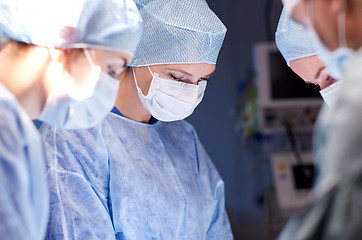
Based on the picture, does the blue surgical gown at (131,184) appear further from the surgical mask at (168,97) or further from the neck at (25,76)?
the neck at (25,76)

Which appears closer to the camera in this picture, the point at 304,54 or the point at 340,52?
the point at 340,52

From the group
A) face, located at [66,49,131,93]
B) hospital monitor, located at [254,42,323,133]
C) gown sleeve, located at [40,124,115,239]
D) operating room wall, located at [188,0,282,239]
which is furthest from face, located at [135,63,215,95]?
operating room wall, located at [188,0,282,239]

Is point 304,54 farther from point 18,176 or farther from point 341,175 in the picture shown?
point 18,176

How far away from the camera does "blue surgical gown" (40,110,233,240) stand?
4.88 feet

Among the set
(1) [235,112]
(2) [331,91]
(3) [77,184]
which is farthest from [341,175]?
(1) [235,112]

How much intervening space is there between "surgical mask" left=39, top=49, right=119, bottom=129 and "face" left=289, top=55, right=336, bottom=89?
642 mm

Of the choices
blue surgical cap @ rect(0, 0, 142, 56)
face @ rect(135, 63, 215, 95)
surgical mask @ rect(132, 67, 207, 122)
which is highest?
blue surgical cap @ rect(0, 0, 142, 56)

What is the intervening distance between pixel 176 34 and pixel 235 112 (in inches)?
68.3

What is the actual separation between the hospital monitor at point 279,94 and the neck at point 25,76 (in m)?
2.05

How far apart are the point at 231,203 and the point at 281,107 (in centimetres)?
80

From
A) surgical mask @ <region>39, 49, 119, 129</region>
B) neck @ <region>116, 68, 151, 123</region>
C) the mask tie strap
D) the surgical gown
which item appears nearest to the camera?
the surgical gown

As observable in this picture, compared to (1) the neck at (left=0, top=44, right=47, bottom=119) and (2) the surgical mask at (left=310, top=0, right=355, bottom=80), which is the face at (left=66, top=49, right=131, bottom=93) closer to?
(1) the neck at (left=0, top=44, right=47, bottom=119)

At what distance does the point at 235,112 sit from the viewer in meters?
3.34

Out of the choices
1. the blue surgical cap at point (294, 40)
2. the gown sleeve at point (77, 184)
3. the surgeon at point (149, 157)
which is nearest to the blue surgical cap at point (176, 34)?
the surgeon at point (149, 157)
